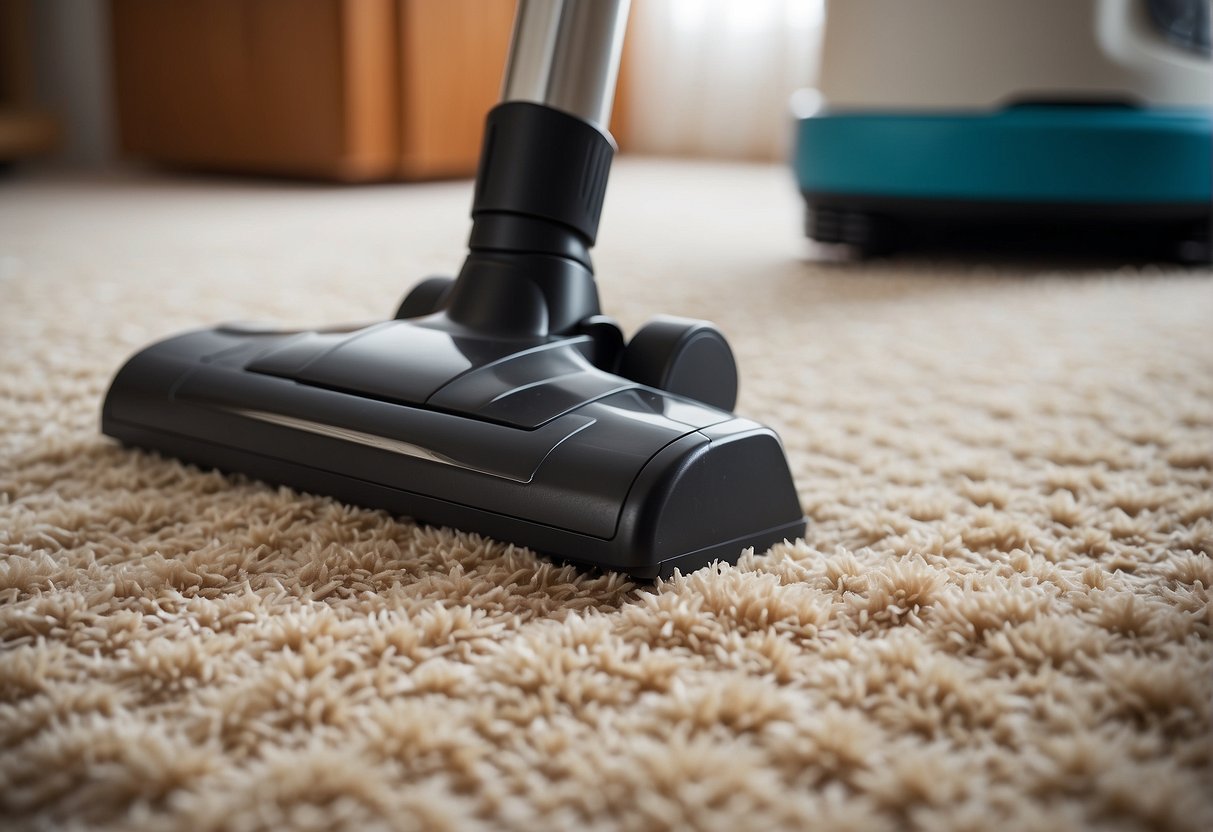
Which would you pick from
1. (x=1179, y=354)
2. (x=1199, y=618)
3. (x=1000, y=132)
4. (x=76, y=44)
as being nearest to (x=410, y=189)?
(x=76, y=44)

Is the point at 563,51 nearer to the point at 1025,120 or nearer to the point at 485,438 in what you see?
the point at 485,438

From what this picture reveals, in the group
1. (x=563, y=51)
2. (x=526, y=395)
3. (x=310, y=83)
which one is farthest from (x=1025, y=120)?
(x=310, y=83)

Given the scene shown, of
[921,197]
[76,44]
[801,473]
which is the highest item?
[76,44]

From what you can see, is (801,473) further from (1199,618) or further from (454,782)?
(454,782)

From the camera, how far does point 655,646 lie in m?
0.46

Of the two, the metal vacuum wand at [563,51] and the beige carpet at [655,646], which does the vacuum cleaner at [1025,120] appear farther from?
the metal vacuum wand at [563,51]

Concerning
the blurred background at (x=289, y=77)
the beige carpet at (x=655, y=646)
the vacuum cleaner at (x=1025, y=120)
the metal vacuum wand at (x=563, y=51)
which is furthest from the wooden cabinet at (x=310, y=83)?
the metal vacuum wand at (x=563, y=51)

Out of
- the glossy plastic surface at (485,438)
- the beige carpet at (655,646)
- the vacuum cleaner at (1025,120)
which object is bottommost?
the beige carpet at (655,646)

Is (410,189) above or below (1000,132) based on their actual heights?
below

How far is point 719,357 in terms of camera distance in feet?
2.21

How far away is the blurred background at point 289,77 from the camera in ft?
9.04

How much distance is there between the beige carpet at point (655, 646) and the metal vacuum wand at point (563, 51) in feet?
0.83

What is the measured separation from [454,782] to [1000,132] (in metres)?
1.44

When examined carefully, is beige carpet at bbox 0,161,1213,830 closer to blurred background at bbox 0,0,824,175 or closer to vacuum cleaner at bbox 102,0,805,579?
vacuum cleaner at bbox 102,0,805,579
